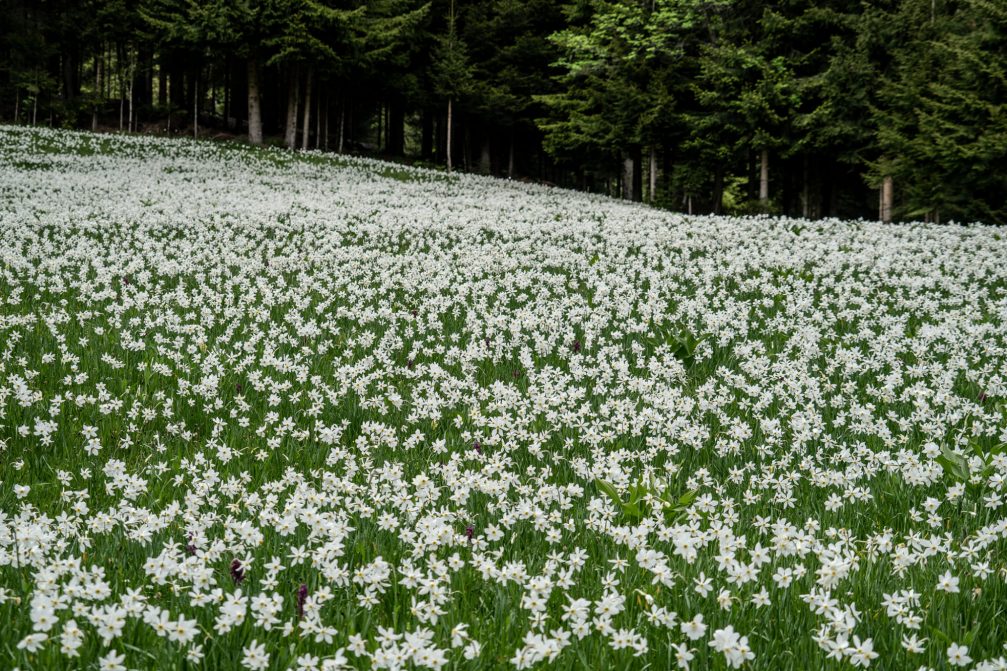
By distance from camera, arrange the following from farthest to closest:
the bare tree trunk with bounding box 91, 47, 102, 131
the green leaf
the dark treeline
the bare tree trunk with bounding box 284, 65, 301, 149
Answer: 1. the bare tree trunk with bounding box 91, 47, 102, 131
2. the bare tree trunk with bounding box 284, 65, 301, 149
3. the dark treeline
4. the green leaf

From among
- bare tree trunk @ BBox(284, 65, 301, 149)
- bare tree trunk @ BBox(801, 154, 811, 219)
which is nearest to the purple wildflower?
bare tree trunk @ BBox(801, 154, 811, 219)

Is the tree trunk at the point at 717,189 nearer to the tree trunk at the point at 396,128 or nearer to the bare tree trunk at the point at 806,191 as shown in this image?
the bare tree trunk at the point at 806,191

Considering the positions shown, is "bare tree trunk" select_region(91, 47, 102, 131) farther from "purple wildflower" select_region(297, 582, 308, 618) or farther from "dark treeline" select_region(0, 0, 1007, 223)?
"purple wildflower" select_region(297, 582, 308, 618)

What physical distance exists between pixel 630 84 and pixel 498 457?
38.5m

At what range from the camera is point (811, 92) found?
3316 centimetres

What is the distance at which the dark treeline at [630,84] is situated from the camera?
27.2 m

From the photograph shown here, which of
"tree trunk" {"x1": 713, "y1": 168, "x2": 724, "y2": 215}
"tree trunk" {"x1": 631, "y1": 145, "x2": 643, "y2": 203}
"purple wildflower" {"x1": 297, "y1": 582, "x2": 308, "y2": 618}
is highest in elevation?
"tree trunk" {"x1": 631, "y1": 145, "x2": 643, "y2": 203}

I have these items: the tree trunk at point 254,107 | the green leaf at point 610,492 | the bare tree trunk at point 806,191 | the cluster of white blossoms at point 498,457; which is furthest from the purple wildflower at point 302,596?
the tree trunk at point 254,107

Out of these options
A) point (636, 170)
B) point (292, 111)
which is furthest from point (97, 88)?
point (636, 170)

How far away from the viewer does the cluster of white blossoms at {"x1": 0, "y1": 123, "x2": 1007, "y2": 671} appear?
2621 millimetres

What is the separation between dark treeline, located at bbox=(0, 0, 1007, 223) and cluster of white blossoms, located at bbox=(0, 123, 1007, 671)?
1503cm

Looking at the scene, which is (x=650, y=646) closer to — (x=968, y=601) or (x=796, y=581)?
(x=796, y=581)

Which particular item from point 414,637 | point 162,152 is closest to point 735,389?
point 414,637

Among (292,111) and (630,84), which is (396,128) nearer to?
(292,111)
